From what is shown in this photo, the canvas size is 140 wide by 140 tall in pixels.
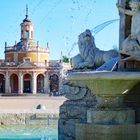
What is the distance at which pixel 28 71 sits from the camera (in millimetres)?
65812

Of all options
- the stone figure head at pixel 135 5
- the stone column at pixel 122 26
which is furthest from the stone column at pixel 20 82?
the stone figure head at pixel 135 5

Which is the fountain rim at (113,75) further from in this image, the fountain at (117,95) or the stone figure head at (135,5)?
the stone figure head at (135,5)

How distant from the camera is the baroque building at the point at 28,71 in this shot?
65.1 metres

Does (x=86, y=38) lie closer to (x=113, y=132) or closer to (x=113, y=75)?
(x=113, y=75)

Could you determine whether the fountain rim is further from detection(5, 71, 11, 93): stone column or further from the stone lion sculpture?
detection(5, 71, 11, 93): stone column

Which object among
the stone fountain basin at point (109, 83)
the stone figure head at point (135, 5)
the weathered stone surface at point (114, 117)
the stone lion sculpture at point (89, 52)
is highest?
the stone figure head at point (135, 5)

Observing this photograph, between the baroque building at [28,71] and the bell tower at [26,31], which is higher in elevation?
the bell tower at [26,31]

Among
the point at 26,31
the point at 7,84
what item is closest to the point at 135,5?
the point at 7,84

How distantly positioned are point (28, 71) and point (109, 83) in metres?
57.3

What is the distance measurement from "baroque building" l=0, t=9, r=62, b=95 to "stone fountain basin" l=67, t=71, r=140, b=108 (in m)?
53.9

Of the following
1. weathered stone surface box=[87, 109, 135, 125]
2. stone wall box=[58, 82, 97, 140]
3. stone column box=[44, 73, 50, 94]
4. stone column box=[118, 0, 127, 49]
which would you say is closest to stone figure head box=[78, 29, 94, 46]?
stone wall box=[58, 82, 97, 140]

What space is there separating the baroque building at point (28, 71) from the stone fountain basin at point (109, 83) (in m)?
53.9

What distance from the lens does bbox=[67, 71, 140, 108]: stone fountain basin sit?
27.7ft

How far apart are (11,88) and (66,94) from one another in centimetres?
5383
